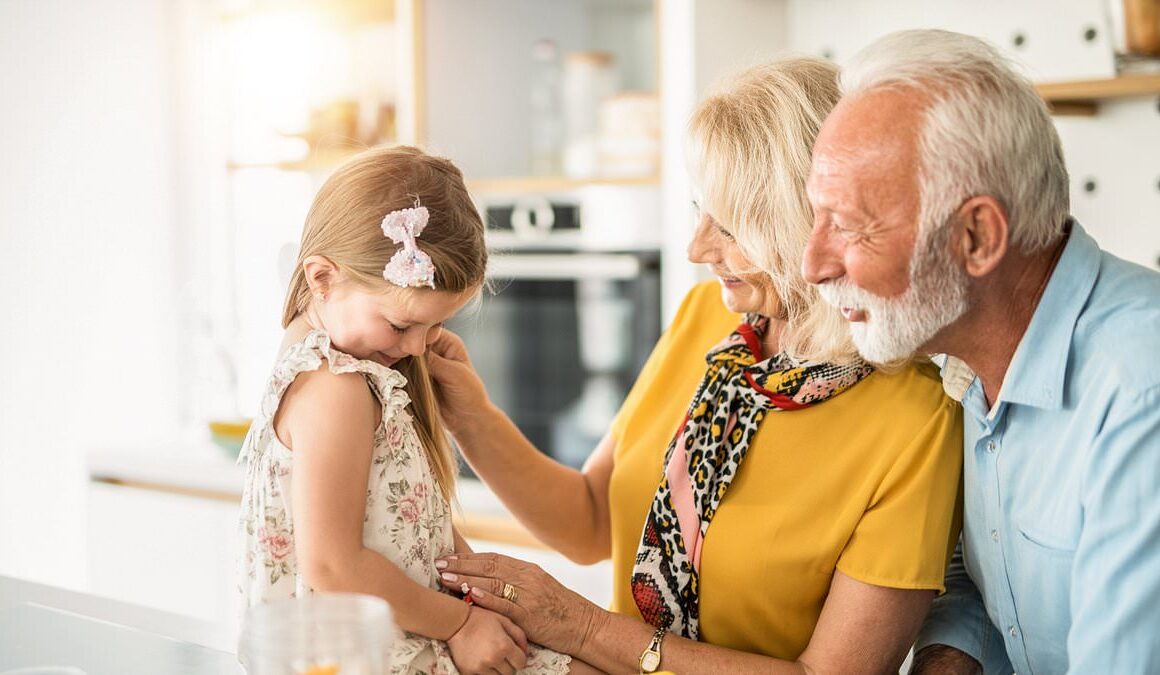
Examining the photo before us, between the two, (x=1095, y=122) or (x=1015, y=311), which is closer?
(x=1015, y=311)

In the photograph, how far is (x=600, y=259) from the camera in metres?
2.81

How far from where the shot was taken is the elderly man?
1.08 meters

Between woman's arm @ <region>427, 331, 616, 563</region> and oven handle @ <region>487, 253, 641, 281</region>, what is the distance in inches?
43.3

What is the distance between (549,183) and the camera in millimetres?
2871

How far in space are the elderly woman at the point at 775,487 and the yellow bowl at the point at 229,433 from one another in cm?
167

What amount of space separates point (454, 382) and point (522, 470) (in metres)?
0.19

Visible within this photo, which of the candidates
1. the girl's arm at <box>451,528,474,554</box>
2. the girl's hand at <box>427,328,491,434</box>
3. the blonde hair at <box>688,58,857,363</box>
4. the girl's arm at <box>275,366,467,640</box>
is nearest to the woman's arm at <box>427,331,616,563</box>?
the girl's hand at <box>427,328,491,434</box>

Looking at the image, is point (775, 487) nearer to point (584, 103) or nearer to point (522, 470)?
point (522, 470)

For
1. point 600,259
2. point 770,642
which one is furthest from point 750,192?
point 600,259

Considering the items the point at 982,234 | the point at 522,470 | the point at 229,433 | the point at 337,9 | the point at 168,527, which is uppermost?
the point at 337,9

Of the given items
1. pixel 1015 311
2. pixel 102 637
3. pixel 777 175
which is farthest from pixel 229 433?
pixel 1015 311

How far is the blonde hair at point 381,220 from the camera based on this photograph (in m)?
1.28

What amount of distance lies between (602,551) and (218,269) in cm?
233

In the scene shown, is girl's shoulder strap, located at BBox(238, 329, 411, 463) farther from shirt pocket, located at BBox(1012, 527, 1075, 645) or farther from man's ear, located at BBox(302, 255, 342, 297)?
shirt pocket, located at BBox(1012, 527, 1075, 645)
